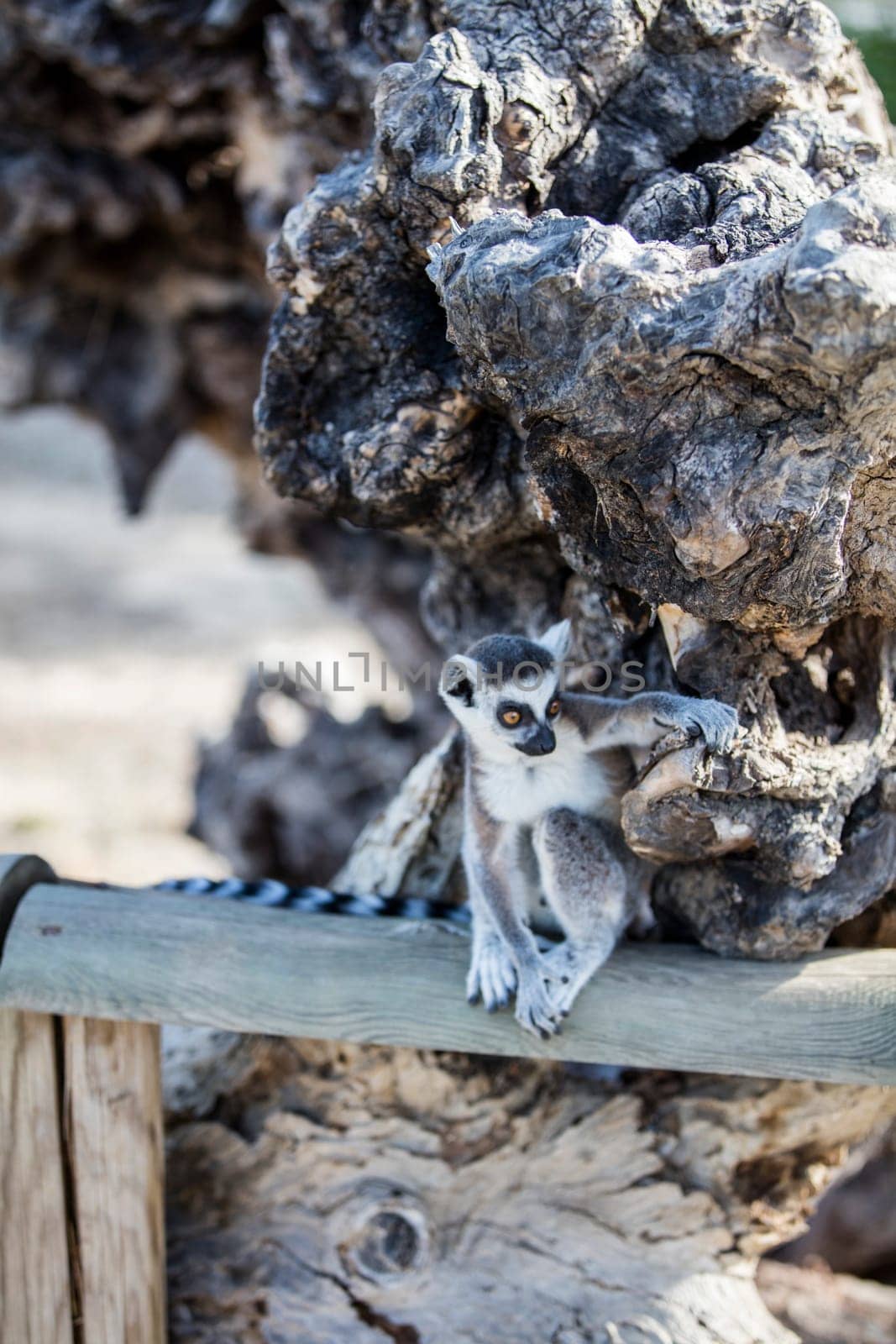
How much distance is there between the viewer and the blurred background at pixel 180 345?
3.58 m

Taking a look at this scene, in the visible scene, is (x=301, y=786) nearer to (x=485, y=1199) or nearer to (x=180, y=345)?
(x=180, y=345)

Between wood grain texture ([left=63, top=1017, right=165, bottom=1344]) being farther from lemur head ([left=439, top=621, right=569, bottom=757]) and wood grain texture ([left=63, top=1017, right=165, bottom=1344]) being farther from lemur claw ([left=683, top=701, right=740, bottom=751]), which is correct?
lemur claw ([left=683, top=701, right=740, bottom=751])

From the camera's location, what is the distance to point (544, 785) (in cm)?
245

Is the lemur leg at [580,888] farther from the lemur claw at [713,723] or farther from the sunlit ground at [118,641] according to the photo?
the sunlit ground at [118,641]

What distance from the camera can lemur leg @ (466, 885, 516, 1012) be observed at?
227 cm

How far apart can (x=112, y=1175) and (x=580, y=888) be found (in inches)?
45.4

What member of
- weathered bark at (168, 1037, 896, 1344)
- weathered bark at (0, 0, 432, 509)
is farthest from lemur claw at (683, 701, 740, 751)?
weathered bark at (0, 0, 432, 509)

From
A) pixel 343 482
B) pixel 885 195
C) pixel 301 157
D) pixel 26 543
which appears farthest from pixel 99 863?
pixel 26 543

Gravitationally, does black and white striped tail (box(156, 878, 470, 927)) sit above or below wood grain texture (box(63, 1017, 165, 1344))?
above

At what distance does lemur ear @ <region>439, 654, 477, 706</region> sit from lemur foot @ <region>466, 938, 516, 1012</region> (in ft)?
1.66

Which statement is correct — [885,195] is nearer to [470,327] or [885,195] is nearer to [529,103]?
[470,327]

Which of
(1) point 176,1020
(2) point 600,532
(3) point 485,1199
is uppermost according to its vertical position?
(2) point 600,532

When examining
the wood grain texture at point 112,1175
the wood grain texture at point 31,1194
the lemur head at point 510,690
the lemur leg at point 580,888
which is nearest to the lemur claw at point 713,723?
the lemur head at point 510,690

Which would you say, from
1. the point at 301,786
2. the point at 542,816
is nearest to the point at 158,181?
the point at 301,786
